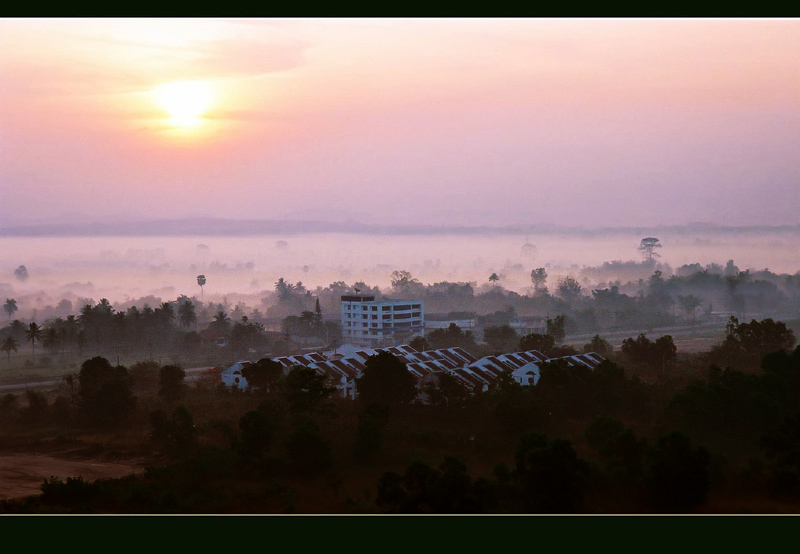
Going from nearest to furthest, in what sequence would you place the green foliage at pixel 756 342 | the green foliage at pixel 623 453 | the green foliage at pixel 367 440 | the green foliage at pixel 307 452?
the green foliage at pixel 623 453 < the green foliage at pixel 307 452 < the green foliage at pixel 367 440 < the green foliage at pixel 756 342

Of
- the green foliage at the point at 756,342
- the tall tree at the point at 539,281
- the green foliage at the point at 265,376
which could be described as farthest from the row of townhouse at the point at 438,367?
the tall tree at the point at 539,281

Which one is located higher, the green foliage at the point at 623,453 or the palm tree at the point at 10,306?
the palm tree at the point at 10,306

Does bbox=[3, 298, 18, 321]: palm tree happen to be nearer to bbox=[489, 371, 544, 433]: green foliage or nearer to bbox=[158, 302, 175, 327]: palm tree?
bbox=[158, 302, 175, 327]: palm tree

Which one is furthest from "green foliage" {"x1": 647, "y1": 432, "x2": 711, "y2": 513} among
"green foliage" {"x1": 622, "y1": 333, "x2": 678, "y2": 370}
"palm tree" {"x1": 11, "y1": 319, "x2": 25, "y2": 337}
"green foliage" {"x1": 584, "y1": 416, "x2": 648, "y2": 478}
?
"palm tree" {"x1": 11, "y1": 319, "x2": 25, "y2": 337}

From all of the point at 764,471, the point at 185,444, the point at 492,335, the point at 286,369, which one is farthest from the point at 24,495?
the point at 492,335

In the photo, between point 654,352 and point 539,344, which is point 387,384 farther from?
point 654,352

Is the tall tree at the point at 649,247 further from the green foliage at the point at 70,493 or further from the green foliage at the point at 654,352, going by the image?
the green foliage at the point at 70,493

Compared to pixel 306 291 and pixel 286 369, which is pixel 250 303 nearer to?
pixel 306 291
